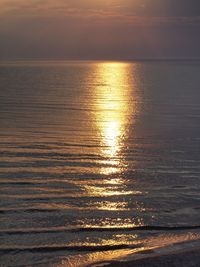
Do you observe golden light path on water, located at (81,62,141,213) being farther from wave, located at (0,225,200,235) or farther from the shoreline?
the shoreline

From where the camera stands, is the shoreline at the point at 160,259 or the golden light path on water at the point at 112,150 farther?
the golden light path on water at the point at 112,150

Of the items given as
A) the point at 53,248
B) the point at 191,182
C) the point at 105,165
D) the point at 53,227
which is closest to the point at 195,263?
the point at 53,248

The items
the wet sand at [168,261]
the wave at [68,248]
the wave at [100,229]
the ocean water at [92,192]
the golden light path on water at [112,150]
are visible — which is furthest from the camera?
the golden light path on water at [112,150]

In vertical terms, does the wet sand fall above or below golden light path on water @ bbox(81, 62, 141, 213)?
below

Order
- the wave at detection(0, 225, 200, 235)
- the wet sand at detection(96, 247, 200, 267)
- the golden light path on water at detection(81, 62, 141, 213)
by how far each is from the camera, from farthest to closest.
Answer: the golden light path on water at detection(81, 62, 141, 213) < the wave at detection(0, 225, 200, 235) < the wet sand at detection(96, 247, 200, 267)

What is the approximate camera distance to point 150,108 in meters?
31.3

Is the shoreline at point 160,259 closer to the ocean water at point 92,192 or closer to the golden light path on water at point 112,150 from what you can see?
the ocean water at point 92,192

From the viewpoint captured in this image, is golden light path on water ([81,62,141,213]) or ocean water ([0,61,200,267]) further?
golden light path on water ([81,62,141,213])

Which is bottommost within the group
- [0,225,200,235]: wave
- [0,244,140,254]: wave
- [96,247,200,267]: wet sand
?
[96,247,200,267]: wet sand

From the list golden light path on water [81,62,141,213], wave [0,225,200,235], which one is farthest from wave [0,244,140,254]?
golden light path on water [81,62,141,213]

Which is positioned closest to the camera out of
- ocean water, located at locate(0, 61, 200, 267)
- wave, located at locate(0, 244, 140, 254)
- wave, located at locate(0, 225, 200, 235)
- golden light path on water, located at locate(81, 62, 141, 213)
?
wave, located at locate(0, 244, 140, 254)

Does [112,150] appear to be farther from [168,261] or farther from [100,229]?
[168,261]

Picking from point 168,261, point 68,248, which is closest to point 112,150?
point 68,248

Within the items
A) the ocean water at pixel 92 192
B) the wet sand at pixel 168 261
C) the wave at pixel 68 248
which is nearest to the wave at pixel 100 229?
the ocean water at pixel 92 192
